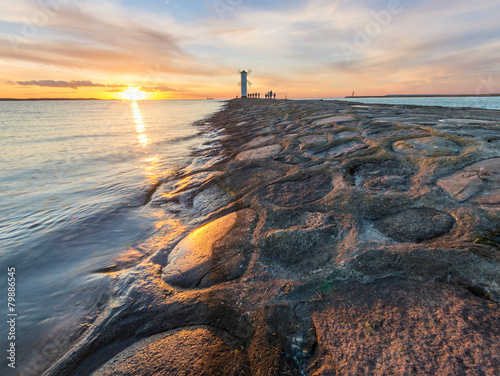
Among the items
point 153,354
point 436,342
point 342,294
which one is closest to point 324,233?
point 342,294

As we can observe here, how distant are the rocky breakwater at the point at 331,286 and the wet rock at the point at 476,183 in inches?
0.5

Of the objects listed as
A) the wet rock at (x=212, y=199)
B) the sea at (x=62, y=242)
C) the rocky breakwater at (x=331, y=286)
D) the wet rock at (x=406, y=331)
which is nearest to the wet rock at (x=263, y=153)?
the wet rock at (x=212, y=199)

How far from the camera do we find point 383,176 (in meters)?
2.57

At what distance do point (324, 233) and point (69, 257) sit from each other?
113 inches

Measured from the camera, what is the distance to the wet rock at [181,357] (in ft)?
3.84

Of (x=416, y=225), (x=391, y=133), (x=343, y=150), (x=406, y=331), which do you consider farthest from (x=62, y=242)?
(x=391, y=133)

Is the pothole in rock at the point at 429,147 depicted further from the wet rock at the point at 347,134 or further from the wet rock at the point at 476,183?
the wet rock at the point at 347,134

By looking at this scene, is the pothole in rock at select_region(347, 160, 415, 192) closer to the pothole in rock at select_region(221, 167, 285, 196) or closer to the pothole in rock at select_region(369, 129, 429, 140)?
the pothole in rock at select_region(221, 167, 285, 196)

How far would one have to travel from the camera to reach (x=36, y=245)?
10.4ft

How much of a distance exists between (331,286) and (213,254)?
1.01 metres

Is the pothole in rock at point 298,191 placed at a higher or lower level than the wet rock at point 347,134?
lower

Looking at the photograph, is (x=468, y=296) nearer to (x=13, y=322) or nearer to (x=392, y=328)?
(x=392, y=328)

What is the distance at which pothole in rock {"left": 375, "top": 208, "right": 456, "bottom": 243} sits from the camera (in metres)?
1.63

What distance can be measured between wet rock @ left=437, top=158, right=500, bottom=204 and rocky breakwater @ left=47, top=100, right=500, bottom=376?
13 mm
